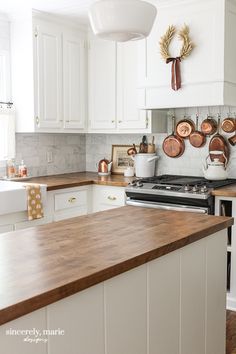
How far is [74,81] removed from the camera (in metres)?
4.45

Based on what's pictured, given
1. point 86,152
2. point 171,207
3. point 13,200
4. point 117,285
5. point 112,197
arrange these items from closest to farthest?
point 117,285 → point 13,200 → point 171,207 → point 112,197 → point 86,152

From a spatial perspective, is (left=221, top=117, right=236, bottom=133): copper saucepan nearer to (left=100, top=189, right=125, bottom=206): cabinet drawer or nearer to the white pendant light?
(left=100, top=189, right=125, bottom=206): cabinet drawer

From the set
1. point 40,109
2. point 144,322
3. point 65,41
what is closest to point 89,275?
point 144,322

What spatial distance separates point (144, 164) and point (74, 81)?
1.08 m

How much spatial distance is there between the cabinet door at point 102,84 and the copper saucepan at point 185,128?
0.64m

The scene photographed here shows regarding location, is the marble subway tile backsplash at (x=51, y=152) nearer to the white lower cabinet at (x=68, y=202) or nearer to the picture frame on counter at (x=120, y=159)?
the picture frame on counter at (x=120, y=159)

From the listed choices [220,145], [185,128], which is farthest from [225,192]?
[185,128]

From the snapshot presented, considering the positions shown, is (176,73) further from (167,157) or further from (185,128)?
(167,157)

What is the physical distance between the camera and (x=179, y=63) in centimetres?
375

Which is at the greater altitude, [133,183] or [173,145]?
[173,145]

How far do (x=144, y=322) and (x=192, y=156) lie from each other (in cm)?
271

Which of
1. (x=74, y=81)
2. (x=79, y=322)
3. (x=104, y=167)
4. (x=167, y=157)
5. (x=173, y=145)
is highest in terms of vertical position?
(x=74, y=81)

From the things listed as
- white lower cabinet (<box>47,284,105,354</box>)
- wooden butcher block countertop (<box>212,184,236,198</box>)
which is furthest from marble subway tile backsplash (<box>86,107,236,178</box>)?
white lower cabinet (<box>47,284,105,354</box>)

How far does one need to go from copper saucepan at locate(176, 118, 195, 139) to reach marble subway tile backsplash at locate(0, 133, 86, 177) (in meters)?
1.26
